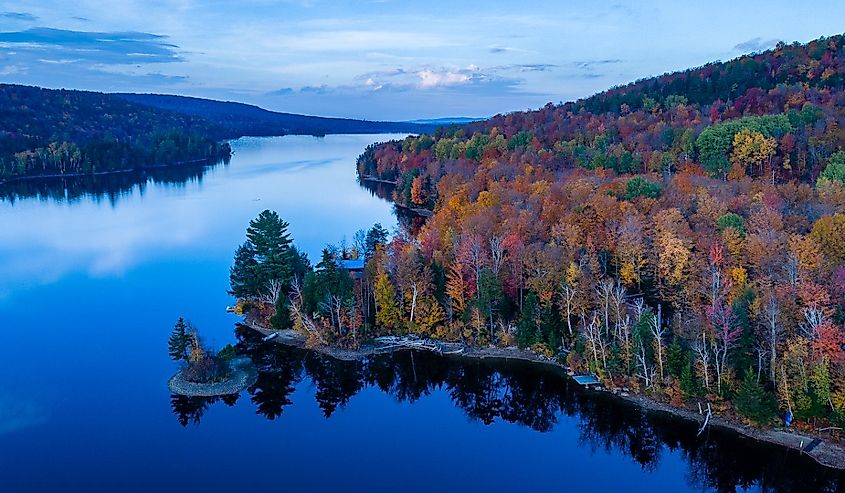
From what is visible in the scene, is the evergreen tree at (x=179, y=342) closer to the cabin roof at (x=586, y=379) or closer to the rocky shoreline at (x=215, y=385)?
the rocky shoreline at (x=215, y=385)

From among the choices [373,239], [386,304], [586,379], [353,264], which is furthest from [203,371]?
[373,239]

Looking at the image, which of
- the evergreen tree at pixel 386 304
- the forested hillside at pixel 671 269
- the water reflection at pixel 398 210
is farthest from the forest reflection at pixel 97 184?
the evergreen tree at pixel 386 304

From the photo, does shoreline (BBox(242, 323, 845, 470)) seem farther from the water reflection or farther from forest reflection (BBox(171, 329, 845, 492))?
the water reflection

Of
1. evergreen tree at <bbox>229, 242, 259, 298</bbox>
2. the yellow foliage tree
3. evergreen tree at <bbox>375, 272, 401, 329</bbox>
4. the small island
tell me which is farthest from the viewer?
the yellow foliage tree

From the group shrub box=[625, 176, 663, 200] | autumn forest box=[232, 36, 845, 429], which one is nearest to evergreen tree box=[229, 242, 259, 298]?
autumn forest box=[232, 36, 845, 429]

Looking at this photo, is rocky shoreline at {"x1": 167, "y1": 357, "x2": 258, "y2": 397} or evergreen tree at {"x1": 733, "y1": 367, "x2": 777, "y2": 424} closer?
evergreen tree at {"x1": 733, "y1": 367, "x2": 777, "y2": 424}

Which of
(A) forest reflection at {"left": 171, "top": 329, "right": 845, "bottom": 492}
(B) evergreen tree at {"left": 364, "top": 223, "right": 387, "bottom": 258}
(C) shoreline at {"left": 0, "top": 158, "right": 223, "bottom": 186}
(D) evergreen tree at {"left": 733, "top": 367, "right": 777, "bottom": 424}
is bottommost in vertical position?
(A) forest reflection at {"left": 171, "top": 329, "right": 845, "bottom": 492}

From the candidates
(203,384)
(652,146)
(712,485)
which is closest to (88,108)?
(652,146)
